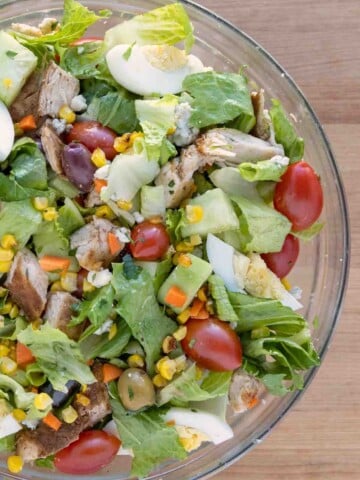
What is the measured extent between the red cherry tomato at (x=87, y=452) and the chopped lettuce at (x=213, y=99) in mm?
750

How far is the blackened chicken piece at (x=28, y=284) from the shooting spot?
167 centimetres

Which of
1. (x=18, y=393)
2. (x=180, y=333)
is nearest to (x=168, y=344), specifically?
(x=180, y=333)

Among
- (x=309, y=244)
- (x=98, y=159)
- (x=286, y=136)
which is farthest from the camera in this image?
(x=309, y=244)

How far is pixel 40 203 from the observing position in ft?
5.42

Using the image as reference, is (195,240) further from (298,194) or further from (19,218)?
(19,218)

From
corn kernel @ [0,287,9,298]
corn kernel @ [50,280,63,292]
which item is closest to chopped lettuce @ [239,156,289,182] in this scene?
corn kernel @ [50,280,63,292]

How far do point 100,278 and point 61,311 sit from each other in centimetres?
11

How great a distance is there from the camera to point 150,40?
5.72 feet

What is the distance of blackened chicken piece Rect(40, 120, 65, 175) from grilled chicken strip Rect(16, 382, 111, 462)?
50 centimetres

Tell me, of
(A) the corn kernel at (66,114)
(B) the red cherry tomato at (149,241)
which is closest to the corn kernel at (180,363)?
(B) the red cherry tomato at (149,241)

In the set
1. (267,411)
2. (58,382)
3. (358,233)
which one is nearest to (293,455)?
(267,411)

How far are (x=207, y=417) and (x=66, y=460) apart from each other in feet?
1.12

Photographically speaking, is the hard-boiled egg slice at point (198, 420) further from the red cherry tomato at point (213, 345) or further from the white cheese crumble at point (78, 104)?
the white cheese crumble at point (78, 104)

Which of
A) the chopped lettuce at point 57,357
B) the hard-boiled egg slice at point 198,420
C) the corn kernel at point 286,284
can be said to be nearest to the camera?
the chopped lettuce at point 57,357
